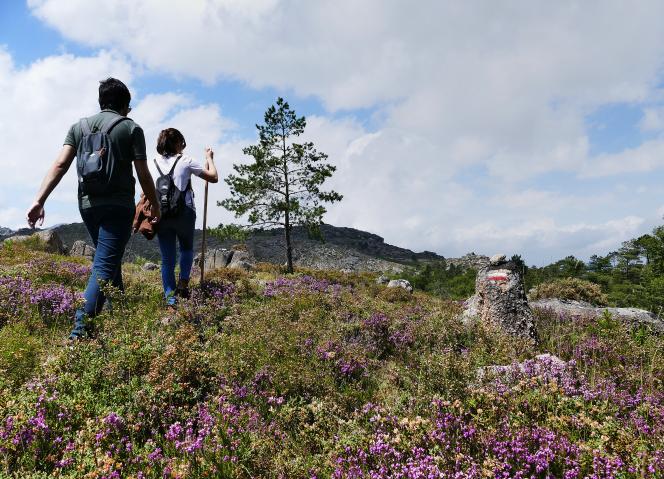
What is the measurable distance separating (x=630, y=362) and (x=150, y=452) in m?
6.34

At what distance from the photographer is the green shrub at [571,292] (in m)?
15.9

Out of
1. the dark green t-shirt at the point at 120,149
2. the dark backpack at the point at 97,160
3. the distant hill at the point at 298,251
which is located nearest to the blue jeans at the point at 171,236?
the dark green t-shirt at the point at 120,149

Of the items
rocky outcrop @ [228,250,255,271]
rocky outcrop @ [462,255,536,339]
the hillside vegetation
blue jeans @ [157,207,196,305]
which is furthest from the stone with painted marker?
rocky outcrop @ [228,250,255,271]

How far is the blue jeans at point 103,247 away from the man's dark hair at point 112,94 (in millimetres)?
1317

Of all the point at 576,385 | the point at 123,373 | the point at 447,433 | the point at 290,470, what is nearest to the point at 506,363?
the point at 576,385

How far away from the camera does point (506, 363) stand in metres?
5.40

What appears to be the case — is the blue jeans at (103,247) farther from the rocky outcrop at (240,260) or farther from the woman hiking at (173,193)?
the rocky outcrop at (240,260)

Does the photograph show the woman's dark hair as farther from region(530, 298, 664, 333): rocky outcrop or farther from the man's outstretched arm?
region(530, 298, 664, 333): rocky outcrop

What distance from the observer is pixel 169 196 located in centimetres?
687

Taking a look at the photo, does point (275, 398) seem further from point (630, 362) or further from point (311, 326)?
point (630, 362)

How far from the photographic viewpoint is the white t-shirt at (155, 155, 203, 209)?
6933mm

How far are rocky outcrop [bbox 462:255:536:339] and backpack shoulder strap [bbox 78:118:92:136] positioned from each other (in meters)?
7.07

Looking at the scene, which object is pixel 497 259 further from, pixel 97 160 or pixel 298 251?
pixel 298 251

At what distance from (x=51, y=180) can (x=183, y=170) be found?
7.51 ft
